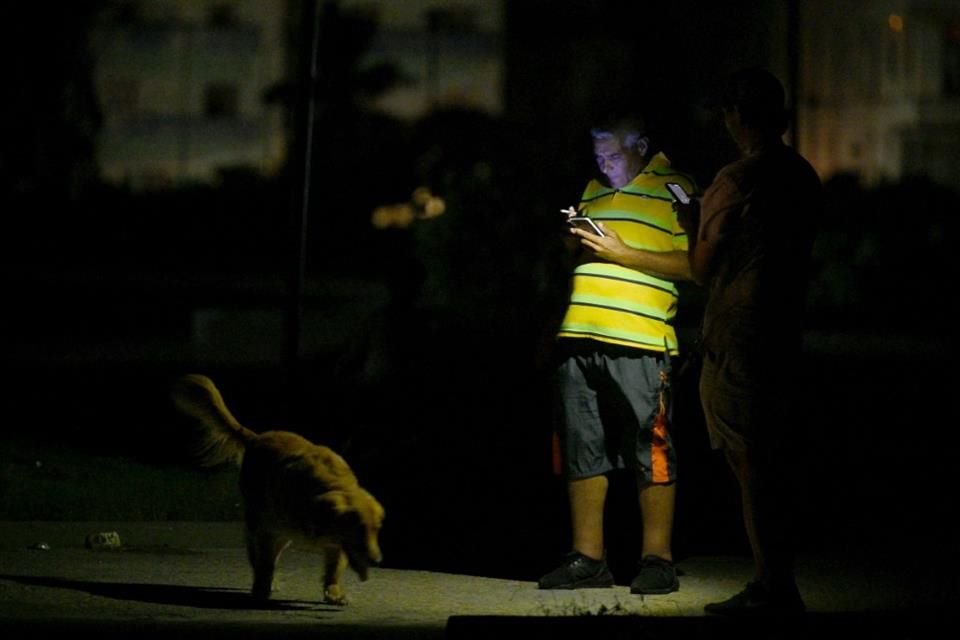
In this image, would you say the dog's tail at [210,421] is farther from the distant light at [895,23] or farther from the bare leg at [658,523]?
the distant light at [895,23]

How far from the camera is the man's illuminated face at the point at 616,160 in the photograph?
7.96 m

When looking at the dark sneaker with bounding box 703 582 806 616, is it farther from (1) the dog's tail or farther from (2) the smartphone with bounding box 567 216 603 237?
(1) the dog's tail

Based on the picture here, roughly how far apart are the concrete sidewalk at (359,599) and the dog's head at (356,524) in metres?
0.27

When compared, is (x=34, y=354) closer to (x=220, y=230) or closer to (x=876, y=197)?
(x=876, y=197)

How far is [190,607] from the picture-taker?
25.6ft

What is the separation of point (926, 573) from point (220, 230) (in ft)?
188

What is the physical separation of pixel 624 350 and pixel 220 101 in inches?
2784

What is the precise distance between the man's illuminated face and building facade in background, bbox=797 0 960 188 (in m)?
56.2

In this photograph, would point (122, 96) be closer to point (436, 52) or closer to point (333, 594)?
point (436, 52)

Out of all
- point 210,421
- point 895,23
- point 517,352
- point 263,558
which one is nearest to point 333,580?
point 263,558

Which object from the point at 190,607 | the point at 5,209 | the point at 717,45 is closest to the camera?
the point at 190,607

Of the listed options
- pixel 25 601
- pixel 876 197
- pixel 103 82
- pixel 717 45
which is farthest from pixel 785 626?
pixel 103 82

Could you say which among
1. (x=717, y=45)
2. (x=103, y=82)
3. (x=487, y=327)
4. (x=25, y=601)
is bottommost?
(x=25, y=601)

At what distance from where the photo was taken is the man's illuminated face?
796 centimetres
